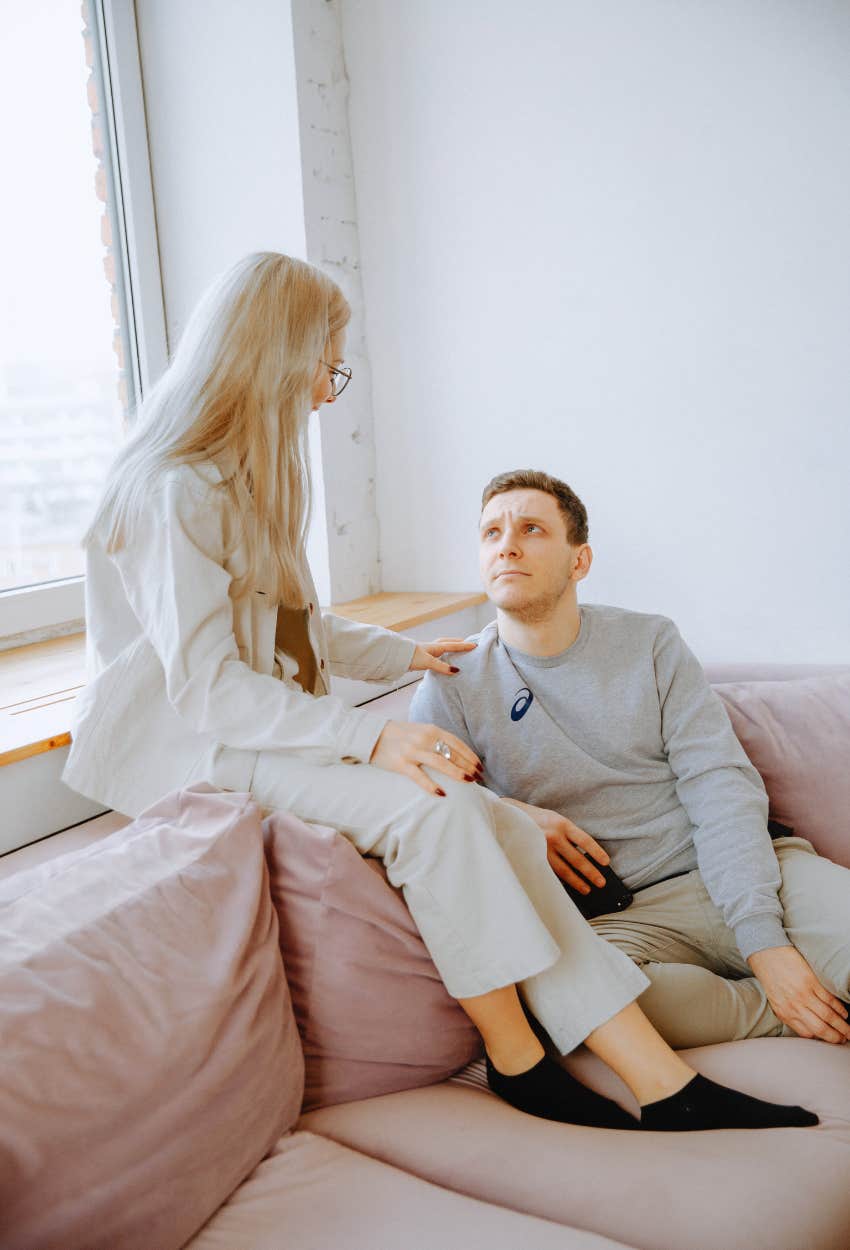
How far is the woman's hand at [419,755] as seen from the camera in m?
1.18

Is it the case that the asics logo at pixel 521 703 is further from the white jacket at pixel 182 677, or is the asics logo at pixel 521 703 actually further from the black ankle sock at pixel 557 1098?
the black ankle sock at pixel 557 1098

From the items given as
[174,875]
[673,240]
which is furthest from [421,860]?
[673,240]

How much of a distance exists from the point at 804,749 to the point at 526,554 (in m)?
0.59

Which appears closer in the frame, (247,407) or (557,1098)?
(557,1098)

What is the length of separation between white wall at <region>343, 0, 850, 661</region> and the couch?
1164 mm

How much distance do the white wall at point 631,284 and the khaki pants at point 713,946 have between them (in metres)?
0.78

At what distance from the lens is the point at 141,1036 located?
0.91 metres

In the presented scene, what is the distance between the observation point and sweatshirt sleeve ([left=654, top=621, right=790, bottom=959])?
52.9 inches

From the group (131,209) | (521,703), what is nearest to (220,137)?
(131,209)

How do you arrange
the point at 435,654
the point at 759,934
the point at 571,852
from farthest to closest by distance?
the point at 435,654 → the point at 571,852 → the point at 759,934

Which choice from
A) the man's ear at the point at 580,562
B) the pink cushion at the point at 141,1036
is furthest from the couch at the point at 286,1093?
the man's ear at the point at 580,562

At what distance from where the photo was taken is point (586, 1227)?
95 centimetres

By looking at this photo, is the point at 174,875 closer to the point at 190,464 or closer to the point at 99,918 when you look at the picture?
the point at 99,918

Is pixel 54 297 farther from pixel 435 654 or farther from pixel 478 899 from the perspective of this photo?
pixel 478 899
